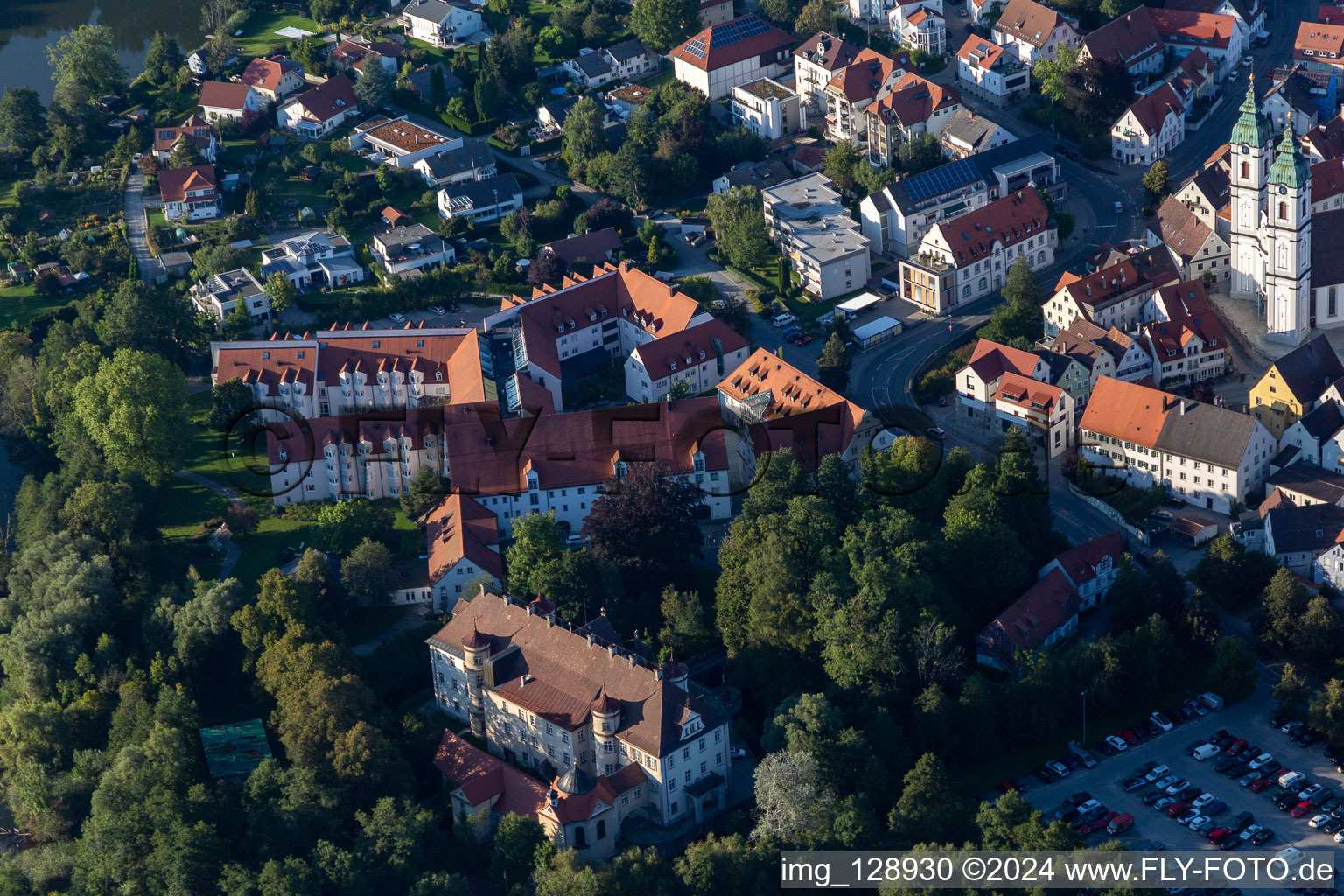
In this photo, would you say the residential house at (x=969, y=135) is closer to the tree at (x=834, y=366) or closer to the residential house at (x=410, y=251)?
the tree at (x=834, y=366)

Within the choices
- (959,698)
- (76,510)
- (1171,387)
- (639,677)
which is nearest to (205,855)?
(639,677)

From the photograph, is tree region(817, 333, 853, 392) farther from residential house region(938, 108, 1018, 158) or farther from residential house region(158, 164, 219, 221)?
residential house region(158, 164, 219, 221)

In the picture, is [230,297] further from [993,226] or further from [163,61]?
[993,226]

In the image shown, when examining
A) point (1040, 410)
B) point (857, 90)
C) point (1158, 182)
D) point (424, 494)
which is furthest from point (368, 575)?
point (1158, 182)

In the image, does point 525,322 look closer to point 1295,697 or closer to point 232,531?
point 232,531

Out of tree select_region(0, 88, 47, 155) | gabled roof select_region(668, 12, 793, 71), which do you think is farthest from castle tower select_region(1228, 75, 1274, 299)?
tree select_region(0, 88, 47, 155)
